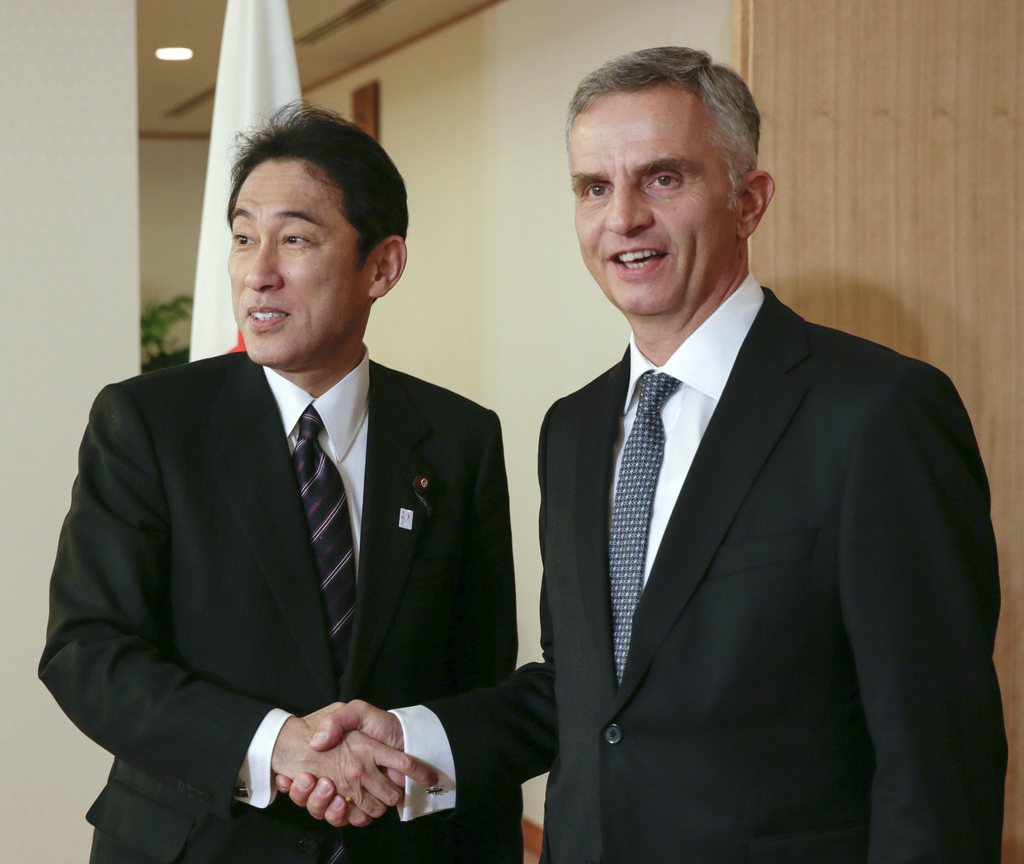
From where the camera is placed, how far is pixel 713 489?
1634 millimetres

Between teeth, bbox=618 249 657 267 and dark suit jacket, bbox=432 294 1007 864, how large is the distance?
0.19 meters

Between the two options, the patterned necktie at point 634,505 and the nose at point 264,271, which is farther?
the nose at point 264,271

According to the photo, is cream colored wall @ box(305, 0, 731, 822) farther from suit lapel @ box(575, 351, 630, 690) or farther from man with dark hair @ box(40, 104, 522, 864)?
suit lapel @ box(575, 351, 630, 690)

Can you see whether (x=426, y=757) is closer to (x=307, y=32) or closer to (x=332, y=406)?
(x=332, y=406)

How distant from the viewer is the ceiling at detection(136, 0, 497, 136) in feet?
19.3

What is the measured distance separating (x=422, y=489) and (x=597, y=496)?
0.40m

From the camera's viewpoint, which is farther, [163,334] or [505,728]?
[163,334]

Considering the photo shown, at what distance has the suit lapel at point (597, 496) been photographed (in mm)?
1723

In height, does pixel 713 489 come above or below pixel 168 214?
below

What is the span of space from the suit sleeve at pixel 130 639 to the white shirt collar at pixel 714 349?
0.79 meters

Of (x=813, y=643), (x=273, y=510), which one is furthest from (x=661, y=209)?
(x=273, y=510)

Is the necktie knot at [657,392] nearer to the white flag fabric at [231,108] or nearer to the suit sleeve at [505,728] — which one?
the suit sleeve at [505,728]

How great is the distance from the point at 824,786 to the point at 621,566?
39cm

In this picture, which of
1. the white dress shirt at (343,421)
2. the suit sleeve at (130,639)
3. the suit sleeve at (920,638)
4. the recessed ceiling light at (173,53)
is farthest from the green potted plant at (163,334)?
the suit sleeve at (920,638)
